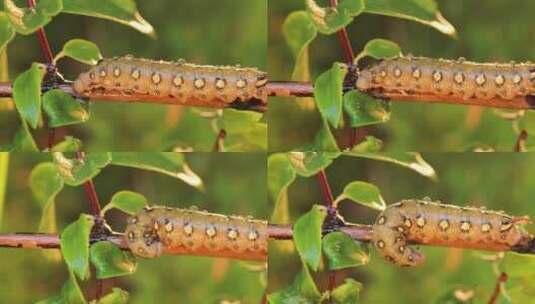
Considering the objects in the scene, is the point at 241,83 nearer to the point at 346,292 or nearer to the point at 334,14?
the point at 334,14

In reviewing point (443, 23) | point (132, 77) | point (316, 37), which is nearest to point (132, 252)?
point (132, 77)

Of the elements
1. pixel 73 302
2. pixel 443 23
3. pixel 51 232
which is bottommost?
pixel 73 302

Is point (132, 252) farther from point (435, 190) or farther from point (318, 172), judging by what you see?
point (435, 190)

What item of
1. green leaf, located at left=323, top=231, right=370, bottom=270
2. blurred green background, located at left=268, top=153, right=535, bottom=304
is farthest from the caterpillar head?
green leaf, located at left=323, top=231, right=370, bottom=270

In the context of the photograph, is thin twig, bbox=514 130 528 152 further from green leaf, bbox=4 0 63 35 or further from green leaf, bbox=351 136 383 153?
green leaf, bbox=4 0 63 35

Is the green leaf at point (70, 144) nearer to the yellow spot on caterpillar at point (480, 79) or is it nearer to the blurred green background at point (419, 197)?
the blurred green background at point (419, 197)

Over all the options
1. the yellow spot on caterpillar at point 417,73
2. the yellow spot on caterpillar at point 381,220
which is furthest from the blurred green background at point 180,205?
the yellow spot on caterpillar at point 417,73

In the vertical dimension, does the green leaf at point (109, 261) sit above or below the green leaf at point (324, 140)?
below
